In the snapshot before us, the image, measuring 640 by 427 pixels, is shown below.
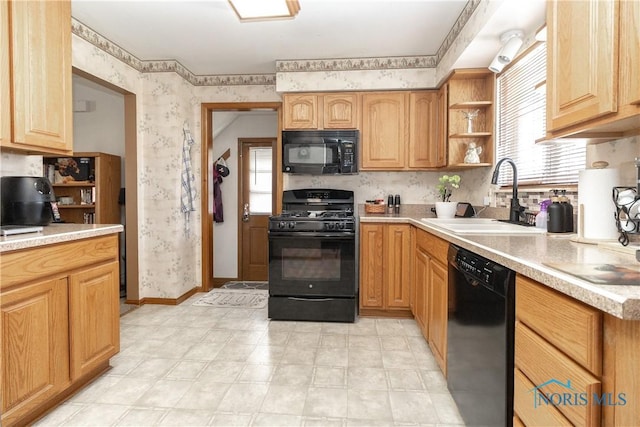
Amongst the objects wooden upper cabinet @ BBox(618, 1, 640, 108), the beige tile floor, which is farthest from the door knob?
wooden upper cabinet @ BBox(618, 1, 640, 108)

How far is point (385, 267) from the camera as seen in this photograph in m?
3.01

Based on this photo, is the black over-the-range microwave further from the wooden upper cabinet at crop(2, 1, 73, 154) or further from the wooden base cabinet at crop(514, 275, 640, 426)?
the wooden base cabinet at crop(514, 275, 640, 426)

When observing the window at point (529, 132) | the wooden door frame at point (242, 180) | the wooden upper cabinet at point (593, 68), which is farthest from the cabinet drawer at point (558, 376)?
the wooden door frame at point (242, 180)

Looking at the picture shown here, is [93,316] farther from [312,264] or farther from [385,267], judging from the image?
[385,267]

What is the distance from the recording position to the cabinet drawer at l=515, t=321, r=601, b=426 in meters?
0.73

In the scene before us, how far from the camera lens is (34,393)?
1.52 metres

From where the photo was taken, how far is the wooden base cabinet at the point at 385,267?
297cm

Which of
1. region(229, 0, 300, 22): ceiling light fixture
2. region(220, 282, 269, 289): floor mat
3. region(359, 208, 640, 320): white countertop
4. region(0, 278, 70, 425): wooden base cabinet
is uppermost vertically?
region(229, 0, 300, 22): ceiling light fixture

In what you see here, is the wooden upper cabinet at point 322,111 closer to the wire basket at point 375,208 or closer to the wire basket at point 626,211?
the wire basket at point 375,208

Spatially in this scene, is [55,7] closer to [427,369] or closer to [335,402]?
[335,402]

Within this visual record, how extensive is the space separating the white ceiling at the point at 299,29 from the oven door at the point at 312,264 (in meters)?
1.70

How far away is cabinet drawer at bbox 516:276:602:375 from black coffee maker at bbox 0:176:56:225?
91.5 inches

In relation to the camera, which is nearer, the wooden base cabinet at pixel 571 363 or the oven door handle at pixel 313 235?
the wooden base cabinet at pixel 571 363

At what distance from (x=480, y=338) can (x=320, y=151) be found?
234 cm
